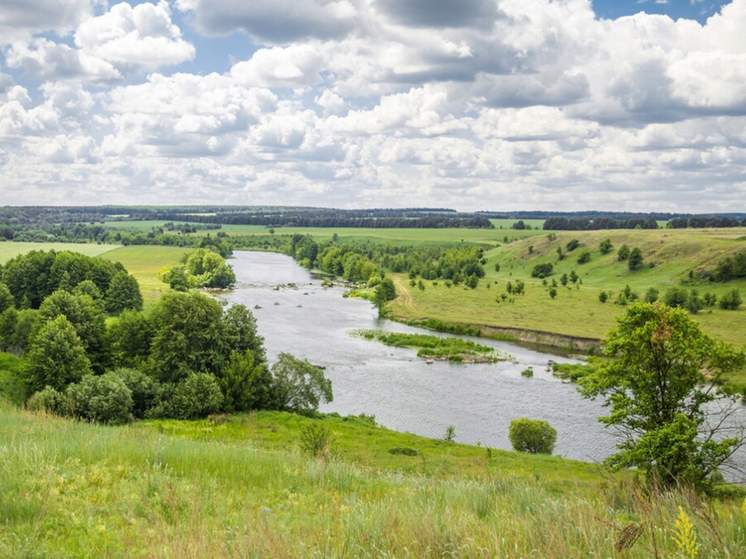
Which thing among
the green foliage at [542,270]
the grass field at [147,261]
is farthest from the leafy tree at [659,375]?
the green foliage at [542,270]

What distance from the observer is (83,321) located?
47.2 m

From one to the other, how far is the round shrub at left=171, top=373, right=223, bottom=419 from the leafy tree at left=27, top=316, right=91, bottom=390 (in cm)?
773

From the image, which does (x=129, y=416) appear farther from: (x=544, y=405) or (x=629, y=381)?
(x=544, y=405)

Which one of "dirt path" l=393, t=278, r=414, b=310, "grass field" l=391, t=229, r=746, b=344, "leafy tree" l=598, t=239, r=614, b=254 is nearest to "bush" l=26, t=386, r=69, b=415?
"grass field" l=391, t=229, r=746, b=344

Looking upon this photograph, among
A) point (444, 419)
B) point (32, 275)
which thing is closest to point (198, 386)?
point (444, 419)

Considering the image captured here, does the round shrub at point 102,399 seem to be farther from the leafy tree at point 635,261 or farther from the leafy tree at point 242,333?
the leafy tree at point 635,261

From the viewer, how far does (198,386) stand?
39562mm

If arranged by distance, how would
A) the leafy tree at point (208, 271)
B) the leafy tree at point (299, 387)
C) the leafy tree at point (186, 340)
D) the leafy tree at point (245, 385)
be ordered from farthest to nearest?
the leafy tree at point (208, 271) → the leafy tree at point (299, 387) → the leafy tree at point (245, 385) → the leafy tree at point (186, 340)

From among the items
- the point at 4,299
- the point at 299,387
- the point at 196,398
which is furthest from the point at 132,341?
the point at 4,299

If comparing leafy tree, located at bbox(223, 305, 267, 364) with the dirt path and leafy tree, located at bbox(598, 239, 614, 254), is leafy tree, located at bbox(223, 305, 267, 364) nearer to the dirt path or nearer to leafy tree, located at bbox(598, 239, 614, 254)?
the dirt path

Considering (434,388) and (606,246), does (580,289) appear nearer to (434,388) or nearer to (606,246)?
(606,246)

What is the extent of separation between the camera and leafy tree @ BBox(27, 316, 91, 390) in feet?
131

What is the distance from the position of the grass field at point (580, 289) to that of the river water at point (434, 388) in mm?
11042

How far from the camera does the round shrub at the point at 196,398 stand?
38.7 m
